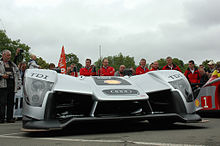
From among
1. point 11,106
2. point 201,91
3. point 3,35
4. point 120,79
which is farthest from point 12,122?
point 3,35

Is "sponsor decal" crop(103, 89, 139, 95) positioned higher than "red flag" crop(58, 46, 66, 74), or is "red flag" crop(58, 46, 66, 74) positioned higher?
"red flag" crop(58, 46, 66, 74)

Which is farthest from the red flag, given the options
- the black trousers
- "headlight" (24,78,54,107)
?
"headlight" (24,78,54,107)

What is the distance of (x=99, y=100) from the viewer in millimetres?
4012

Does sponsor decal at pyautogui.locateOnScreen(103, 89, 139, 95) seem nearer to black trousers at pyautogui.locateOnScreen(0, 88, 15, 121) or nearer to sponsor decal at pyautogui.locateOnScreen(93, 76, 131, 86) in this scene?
sponsor decal at pyautogui.locateOnScreen(93, 76, 131, 86)

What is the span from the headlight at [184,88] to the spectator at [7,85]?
13.9ft

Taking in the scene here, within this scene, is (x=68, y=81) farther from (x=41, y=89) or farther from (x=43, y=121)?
(x=43, y=121)

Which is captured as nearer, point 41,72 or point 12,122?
point 41,72

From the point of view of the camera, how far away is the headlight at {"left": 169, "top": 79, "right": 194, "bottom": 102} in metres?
4.65

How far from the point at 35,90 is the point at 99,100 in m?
1.01

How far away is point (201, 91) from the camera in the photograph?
7191 mm

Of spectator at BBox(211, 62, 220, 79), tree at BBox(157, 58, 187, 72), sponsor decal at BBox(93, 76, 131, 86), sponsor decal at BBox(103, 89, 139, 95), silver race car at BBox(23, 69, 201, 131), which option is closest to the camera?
silver race car at BBox(23, 69, 201, 131)

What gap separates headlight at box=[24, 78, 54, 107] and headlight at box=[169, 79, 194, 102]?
6.59 ft

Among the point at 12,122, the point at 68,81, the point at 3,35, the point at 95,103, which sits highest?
the point at 3,35

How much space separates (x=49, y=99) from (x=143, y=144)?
5.89 feet
